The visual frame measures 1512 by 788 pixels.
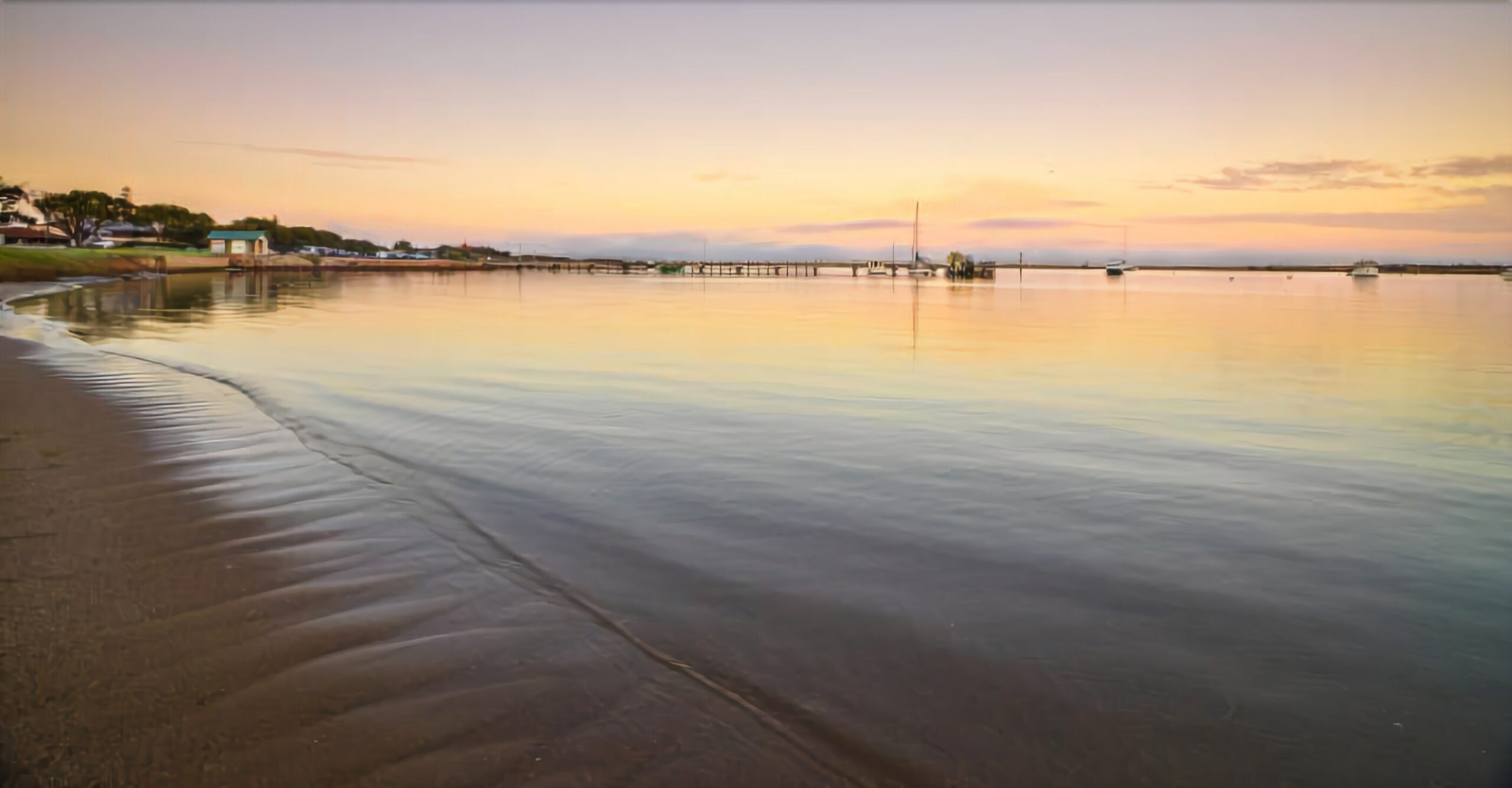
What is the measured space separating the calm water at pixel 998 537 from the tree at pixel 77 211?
12952cm

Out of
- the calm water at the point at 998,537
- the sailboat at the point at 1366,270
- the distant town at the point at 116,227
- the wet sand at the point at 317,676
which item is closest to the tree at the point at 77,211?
the distant town at the point at 116,227

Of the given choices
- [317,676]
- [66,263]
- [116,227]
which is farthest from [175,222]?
[317,676]

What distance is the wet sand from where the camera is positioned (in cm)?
385

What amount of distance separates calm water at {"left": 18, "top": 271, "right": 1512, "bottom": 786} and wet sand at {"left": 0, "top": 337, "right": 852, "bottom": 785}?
1.13 ft

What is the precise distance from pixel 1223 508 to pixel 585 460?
724cm

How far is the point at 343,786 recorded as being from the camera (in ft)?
12.0

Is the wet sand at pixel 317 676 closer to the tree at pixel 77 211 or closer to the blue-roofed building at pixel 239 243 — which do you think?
the tree at pixel 77 211

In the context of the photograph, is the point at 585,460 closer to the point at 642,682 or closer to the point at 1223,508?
the point at 642,682

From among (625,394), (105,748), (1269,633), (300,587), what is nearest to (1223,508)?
(1269,633)

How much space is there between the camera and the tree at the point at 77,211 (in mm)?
119750

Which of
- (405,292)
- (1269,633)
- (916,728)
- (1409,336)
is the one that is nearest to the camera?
(916,728)

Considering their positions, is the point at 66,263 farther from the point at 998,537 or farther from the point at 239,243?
the point at 998,537

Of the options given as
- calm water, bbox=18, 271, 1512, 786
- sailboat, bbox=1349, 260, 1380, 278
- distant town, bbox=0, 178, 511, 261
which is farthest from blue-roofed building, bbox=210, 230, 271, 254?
sailboat, bbox=1349, 260, 1380, 278

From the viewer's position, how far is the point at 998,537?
25.5 ft
